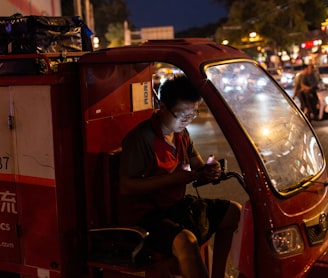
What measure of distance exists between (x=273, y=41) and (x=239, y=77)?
49.2 meters

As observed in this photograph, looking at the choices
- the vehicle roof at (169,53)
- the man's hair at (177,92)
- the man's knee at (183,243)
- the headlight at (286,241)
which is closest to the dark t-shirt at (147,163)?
the man's hair at (177,92)

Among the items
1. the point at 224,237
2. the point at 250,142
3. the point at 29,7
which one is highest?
the point at 29,7

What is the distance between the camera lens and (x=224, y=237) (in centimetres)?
349

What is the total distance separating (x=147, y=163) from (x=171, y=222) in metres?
0.38

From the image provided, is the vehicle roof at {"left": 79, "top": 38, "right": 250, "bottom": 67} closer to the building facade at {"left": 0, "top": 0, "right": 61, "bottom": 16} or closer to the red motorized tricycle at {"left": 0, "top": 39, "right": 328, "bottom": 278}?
the red motorized tricycle at {"left": 0, "top": 39, "right": 328, "bottom": 278}

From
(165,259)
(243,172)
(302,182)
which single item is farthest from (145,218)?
(302,182)

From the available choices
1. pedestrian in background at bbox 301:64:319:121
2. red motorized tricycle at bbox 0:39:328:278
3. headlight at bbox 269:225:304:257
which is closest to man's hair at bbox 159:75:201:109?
red motorized tricycle at bbox 0:39:328:278

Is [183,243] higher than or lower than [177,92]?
lower

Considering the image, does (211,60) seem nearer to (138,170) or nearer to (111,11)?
(138,170)

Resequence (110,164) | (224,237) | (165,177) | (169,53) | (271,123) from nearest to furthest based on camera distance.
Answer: (169,53)
(165,177)
(271,123)
(110,164)
(224,237)

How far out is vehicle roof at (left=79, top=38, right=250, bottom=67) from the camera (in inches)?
111

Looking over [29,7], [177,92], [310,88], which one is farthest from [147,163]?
[310,88]

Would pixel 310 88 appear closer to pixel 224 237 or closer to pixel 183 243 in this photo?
pixel 224 237

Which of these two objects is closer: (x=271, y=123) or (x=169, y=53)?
(x=169, y=53)
